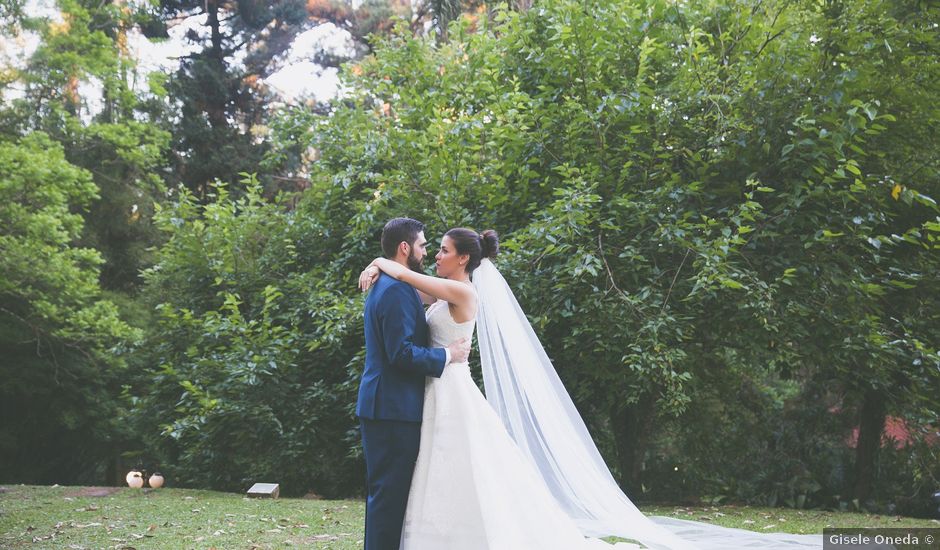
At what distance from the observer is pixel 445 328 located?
3.93 m

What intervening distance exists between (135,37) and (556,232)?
53.2ft

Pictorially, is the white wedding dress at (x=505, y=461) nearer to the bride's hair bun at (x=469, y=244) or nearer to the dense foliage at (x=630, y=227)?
the bride's hair bun at (x=469, y=244)

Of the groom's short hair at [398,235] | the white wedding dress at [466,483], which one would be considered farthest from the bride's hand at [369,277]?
the white wedding dress at [466,483]

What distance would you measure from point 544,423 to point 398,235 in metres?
1.45

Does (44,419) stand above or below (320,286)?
below

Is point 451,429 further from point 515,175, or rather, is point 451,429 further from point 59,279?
point 59,279

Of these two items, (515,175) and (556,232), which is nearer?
(556,232)

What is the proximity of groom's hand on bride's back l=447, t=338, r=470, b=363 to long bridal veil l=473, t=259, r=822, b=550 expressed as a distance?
2.04ft

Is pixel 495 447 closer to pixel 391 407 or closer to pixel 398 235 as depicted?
pixel 391 407

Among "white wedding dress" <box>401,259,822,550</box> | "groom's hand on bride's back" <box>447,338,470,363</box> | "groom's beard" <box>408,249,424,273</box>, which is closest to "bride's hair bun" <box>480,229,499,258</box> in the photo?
"white wedding dress" <box>401,259,822,550</box>

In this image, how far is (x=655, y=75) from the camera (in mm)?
7848

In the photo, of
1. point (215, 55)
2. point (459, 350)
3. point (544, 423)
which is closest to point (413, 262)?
point (459, 350)

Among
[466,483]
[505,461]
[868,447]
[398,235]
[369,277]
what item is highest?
[398,235]

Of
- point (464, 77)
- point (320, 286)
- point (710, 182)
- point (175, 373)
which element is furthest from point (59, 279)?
point (710, 182)
